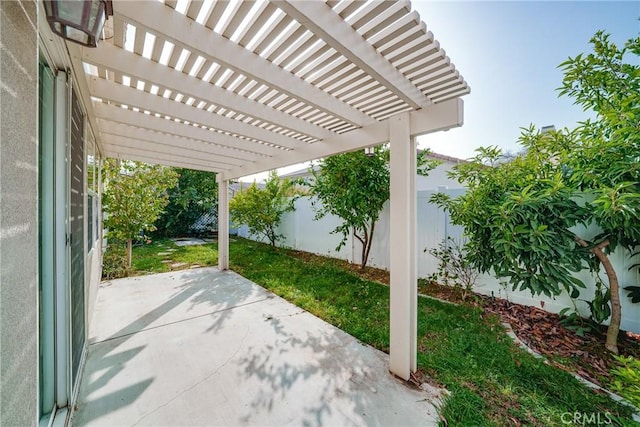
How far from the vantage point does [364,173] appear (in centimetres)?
609

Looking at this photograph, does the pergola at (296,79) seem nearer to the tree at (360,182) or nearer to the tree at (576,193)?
the tree at (576,193)

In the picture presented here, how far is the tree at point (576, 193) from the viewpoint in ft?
9.29

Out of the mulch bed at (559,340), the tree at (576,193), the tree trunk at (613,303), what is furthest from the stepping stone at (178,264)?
the tree trunk at (613,303)

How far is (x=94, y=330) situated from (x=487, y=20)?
7631mm

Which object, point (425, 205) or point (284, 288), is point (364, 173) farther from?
point (284, 288)

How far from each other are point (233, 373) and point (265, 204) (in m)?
7.57

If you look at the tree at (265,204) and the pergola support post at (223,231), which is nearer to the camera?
the pergola support post at (223,231)

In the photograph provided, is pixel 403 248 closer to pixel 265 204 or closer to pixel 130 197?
pixel 130 197

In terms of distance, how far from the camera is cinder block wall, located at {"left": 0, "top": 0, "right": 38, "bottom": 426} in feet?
2.71

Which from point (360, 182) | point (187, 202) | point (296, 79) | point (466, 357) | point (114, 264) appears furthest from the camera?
point (187, 202)

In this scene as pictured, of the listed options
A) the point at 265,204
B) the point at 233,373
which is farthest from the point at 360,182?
the point at 265,204

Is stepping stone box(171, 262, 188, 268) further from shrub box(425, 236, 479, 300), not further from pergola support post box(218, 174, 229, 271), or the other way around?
shrub box(425, 236, 479, 300)

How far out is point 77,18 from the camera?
3.29 feet

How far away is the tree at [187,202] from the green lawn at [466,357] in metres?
8.97
